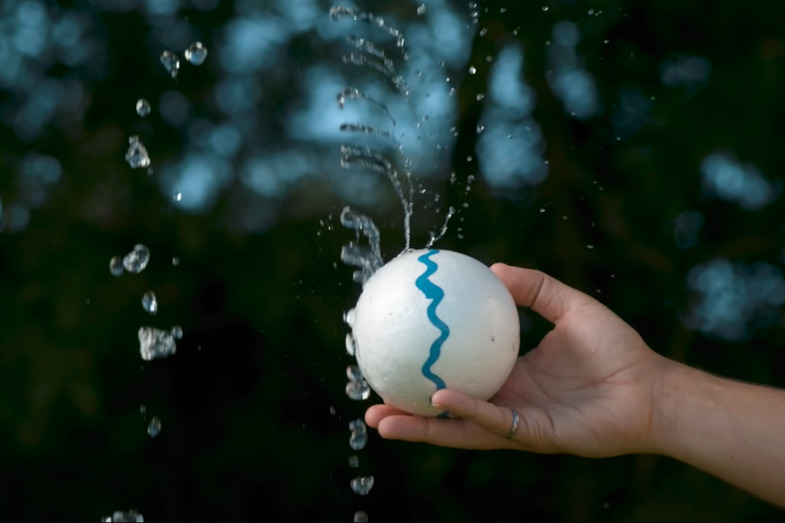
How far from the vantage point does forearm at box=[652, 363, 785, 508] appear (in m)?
1.83

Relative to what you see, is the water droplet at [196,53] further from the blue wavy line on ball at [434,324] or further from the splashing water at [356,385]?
the blue wavy line on ball at [434,324]

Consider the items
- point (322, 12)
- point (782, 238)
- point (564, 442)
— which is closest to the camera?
point (564, 442)

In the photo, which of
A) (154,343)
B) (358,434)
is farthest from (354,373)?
(154,343)

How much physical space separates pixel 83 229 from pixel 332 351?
39.1 inches

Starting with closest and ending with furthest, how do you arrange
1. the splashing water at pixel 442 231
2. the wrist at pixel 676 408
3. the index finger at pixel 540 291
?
the wrist at pixel 676 408
the index finger at pixel 540 291
the splashing water at pixel 442 231

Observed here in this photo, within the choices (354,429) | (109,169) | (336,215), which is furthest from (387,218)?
(109,169)

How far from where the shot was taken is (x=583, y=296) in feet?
6.85

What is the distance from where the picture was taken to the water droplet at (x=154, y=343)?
3064 millimetres

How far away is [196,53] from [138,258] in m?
0.79

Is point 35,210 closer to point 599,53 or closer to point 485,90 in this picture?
point 485,90

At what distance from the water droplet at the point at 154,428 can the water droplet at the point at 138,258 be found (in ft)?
1.81

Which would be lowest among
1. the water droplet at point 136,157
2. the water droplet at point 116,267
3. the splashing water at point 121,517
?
the splashing water at point 121,517

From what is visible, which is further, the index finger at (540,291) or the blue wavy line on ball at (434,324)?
the index finger at (540,291)

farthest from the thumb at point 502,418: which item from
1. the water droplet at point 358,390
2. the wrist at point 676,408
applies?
the water droplet at point 358,390
